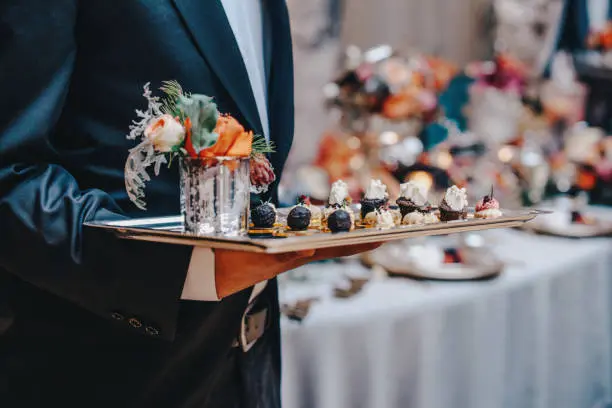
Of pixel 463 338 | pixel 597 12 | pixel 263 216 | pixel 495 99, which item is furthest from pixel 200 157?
pixel 597 12

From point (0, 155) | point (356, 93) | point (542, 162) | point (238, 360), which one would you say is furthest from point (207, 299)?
point (542, 162)

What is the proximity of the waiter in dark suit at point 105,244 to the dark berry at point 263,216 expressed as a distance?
A: 0.25 feet

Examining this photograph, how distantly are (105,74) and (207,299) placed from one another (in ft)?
1.16

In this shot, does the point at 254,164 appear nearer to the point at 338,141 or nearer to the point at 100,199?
the point at 100,199

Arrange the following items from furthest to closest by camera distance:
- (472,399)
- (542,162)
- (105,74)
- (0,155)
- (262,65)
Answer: (542,162)
(472,399)
(262,65)
(105,74)
(0,155)

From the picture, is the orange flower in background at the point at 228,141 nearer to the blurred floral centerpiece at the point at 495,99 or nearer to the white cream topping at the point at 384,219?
the white cream topping at the point at 384,219

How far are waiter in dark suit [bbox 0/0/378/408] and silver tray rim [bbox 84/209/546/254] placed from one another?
0.12 feet

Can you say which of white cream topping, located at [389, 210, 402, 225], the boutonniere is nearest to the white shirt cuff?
the boutonniere

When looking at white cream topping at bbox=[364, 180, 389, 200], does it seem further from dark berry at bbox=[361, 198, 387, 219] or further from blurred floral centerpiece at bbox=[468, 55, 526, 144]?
blurred floral centerpiece at bbox=[468, 55, 526, 144]

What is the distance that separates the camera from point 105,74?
0.88m

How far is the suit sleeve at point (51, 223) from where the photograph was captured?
2.52 feet

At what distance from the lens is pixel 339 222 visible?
83 cm

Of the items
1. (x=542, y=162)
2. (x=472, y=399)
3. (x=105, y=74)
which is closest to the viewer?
(x=105, y=74)

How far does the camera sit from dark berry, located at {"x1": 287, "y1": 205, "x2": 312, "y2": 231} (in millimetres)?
874
